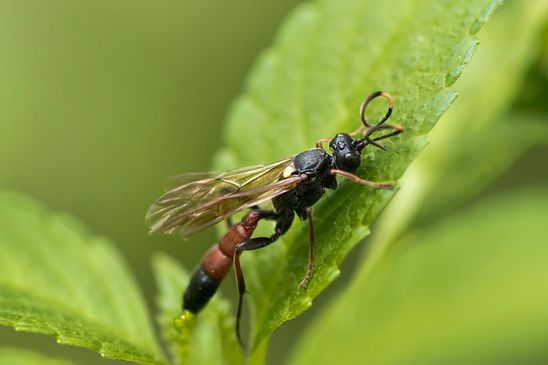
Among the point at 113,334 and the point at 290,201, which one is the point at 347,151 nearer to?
the point at 290,201

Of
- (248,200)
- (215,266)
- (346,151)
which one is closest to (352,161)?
(346,151)

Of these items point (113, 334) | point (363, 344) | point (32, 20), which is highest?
point (32, 20)

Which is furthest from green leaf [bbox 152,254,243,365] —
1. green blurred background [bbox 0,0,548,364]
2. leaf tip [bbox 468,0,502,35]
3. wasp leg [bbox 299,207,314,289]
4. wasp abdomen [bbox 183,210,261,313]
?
green blurred background [bbox 0,0,548,364]

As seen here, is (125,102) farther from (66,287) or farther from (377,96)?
(377,96)

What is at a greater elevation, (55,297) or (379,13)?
(379,13)

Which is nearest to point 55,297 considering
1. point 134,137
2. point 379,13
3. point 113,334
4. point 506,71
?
point 113,334

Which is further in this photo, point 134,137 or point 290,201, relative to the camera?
point 134,137

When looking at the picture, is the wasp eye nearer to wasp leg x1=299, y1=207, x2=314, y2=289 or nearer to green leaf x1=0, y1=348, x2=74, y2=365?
wasp leg x1=299, y1=207, x2=314, y2=289

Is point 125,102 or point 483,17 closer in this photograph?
point 483,17
